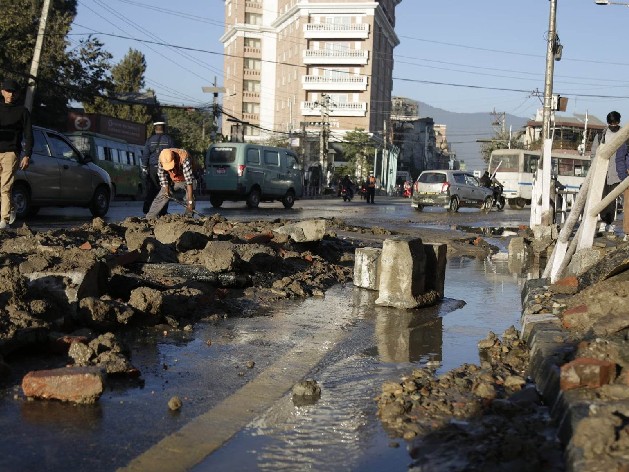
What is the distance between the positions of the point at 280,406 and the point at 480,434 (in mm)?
1048

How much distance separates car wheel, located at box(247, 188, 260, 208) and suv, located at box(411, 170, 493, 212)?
8096 mm

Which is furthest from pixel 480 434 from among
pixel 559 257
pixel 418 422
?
pixel 559 257

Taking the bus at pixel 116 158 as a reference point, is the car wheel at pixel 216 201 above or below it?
below

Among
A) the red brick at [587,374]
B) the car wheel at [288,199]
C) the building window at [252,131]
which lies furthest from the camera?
the building window at [252,131]

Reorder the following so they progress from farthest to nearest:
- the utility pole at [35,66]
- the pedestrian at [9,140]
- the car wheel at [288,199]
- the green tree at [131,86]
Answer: the green tree at [131,86], the car wheel at [288,199], the utility pole at [35,66], the pedestrian at [9,140]

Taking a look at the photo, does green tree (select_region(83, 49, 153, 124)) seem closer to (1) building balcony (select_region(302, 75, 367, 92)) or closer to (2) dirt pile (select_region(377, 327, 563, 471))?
(1) building balcony (select_region(302, 75, 367, 92))

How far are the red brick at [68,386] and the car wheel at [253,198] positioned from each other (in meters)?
23.1

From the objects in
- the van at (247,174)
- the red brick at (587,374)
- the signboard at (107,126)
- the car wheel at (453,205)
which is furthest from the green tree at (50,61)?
the red brick at (587,374)

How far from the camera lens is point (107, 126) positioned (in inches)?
1745

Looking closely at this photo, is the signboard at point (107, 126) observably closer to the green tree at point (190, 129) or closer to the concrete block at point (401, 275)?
the green tree at point (190, 129)

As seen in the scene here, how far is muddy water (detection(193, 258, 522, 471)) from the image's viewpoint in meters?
3.34

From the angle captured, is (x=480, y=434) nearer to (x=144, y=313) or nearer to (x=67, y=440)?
(x=67, y=440)

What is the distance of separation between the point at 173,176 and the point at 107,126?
33256 mm

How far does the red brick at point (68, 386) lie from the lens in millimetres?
3879
